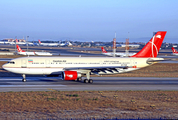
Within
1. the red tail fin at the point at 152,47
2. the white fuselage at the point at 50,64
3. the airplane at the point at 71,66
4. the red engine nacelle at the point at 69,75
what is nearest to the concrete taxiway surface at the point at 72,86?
the red engine nacelle at the point at 69,75

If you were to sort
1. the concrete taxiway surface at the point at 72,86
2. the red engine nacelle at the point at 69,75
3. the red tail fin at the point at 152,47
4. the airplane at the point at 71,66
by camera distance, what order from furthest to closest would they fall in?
1. the red tail fin at the point at 152,47
2. the airplane at the point at 71,66
3. the red engine nacelle at the point at 69,75
4. the concrete taxiway surface at the point at 72,86

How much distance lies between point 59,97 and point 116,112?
25.0ft

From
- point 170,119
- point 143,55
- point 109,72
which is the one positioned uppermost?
point 143,55

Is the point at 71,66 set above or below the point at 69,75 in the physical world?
above

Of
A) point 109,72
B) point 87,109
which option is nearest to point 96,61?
point 109,72

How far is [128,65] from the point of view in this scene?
38125 mm

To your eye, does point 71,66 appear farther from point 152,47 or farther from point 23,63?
point 152,47

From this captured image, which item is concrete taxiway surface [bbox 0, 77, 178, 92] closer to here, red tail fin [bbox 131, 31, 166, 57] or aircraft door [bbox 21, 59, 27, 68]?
aircraft door [bbox 21, 59, 27, 68]

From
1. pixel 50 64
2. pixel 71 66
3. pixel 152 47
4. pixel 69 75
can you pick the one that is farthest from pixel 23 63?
pixel 152 47

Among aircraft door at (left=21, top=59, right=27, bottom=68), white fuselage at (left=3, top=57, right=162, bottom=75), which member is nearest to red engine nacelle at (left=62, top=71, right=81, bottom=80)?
white fuselage at (left=3, top=57, right=162, bottom=75)

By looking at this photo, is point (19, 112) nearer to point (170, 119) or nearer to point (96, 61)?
point (170, 119)

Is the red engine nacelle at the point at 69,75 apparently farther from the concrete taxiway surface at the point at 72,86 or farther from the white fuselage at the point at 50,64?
the white fuselage at the point at 50,64

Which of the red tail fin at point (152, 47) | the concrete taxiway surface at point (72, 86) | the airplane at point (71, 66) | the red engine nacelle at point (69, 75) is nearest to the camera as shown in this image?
the concrete taxiway surface at point (72, 86)

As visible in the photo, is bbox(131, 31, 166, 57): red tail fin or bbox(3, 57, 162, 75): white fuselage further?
bbox(131, 31, 166, 57): red tail fin
